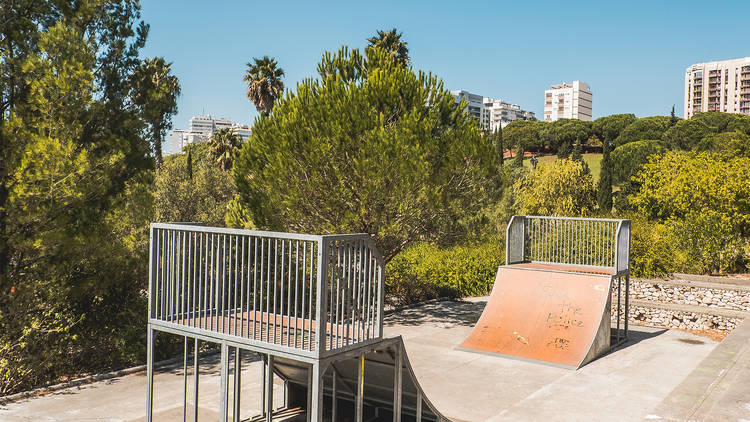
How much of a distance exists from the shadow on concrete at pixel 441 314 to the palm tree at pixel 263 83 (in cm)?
2111

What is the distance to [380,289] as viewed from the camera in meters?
5.77

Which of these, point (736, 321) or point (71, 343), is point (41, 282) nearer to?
point (71, 343)

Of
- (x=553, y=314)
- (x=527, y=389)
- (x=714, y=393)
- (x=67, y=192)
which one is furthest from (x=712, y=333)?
(x=67, y=192)

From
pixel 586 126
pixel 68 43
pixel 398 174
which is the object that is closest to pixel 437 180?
pixel 398 174

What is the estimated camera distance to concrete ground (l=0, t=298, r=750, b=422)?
769cm

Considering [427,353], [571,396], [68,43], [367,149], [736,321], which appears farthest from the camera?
[736,321]

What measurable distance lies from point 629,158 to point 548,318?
56719mm

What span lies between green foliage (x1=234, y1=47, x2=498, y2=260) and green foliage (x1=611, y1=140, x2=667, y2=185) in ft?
152

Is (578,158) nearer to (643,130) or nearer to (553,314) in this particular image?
(643,130)

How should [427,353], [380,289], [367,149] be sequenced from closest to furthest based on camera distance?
1. [380,289]
2. [427,353]
3. [367,149]

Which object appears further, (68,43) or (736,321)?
(736,321)

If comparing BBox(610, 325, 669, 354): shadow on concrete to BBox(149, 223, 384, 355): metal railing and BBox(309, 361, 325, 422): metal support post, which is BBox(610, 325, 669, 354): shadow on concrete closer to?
BBox(149, 223, 384, 355): metal railing

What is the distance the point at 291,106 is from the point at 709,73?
203507 millimetres

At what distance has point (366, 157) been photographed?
1283 centimetres
